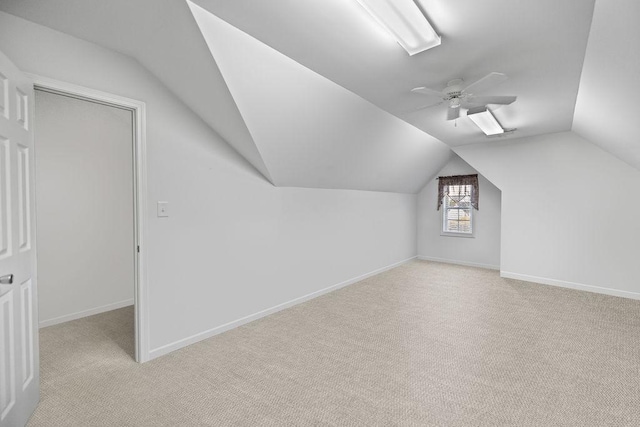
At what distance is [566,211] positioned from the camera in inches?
180

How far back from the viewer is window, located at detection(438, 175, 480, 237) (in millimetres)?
6007

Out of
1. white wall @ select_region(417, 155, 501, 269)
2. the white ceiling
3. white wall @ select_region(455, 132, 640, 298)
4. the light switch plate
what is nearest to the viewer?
the white ceiling

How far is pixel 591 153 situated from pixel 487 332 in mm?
3266

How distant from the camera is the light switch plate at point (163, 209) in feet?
8.26

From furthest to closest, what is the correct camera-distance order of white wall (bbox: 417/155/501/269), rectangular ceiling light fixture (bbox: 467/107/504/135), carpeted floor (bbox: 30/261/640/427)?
1. white wall (bbox: 417/155/501/269)
2. rectangular ceiling light fixture (bbox: 467/107/504/135)
3. carpeted floor (bbox: 30/261/640/427)

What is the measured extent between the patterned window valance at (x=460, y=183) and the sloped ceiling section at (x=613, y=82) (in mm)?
2048

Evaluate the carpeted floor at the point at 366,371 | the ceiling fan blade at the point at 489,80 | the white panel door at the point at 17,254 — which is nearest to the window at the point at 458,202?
the carpeted floor at the point at 366,371

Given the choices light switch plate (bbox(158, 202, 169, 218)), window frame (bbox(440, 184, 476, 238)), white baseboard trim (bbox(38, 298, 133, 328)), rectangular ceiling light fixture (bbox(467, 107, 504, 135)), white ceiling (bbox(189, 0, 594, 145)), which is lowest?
white baseboard trim (bbox(38, 298, 133, 328))

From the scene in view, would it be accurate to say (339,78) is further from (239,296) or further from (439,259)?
(439,259)

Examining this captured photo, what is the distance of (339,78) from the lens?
263 cm

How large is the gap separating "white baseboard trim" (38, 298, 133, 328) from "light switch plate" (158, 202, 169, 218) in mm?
1952

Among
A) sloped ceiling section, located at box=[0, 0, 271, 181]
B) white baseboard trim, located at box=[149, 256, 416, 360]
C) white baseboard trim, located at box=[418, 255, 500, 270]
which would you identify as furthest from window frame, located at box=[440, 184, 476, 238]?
sloped ceiling section, located at box=[0, 0, 271, 181]

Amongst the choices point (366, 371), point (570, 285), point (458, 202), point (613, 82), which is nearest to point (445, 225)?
point (458, 202)

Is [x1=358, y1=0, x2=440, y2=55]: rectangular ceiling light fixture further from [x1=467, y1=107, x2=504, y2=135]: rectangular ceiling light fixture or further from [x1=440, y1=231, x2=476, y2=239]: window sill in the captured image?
[x1=440, y1=231, x2=476, y2=239]: window sill
